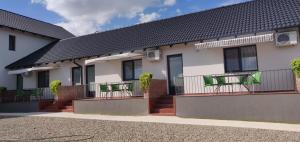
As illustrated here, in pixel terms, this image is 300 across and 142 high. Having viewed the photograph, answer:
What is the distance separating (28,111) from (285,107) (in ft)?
Answer: 54.4

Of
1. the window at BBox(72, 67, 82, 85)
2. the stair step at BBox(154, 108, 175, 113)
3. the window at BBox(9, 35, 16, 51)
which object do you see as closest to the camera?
the stair step at BBox(154, 108, 175, 113)

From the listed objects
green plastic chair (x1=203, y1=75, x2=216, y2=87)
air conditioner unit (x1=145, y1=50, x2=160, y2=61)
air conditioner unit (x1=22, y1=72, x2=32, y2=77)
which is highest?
air conditioner unit (x1=145, y1=50, x2=160, y2=61)

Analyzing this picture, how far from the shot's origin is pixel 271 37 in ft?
43.5

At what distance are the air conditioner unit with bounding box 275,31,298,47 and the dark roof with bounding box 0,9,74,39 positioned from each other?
826 inches

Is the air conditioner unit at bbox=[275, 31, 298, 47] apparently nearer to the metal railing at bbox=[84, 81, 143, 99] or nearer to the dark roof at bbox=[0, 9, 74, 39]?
the metal railing at bbox=[84, 81, 143, 99]

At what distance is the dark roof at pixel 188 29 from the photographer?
15414mm

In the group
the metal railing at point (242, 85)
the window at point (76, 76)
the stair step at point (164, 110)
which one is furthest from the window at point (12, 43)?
the stair step at point (164, 110)

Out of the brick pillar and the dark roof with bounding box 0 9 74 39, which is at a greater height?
the dark roof with bounding box 0 9 74 39

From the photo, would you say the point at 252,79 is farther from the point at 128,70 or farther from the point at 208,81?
the point at 128,70

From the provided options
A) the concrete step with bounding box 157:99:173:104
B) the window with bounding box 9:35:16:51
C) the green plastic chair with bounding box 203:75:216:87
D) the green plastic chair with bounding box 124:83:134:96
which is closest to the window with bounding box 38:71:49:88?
the window with bounding box 9:35:16:51

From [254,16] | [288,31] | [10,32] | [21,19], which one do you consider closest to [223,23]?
[254,16]

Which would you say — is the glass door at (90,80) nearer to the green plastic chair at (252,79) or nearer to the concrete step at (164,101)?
the concrete step at (164,101)

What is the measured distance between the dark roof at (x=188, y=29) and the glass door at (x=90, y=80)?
1198mm

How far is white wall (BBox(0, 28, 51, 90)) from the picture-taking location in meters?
24.1
